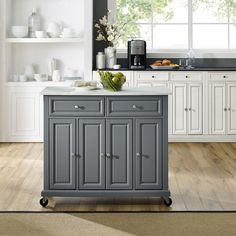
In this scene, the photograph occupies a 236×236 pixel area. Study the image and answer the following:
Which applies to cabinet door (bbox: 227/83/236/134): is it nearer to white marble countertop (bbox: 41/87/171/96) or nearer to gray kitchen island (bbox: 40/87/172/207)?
white marble countertop (bbox: 41/87/171/96)

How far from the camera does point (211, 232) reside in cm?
415

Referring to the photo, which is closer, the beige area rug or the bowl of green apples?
the beige area rug

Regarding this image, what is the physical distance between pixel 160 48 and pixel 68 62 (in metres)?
1.20

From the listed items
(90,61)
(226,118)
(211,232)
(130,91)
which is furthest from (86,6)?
(211,232)

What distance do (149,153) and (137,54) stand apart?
3304 mm

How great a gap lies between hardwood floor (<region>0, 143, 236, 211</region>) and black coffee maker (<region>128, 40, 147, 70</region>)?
1.06m

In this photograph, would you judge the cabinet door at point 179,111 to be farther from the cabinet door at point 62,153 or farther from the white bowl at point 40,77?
the cabinet door at point 62,153

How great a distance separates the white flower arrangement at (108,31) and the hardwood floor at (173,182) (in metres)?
1.52

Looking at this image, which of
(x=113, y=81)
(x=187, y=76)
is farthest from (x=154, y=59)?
(x=113, y=81)

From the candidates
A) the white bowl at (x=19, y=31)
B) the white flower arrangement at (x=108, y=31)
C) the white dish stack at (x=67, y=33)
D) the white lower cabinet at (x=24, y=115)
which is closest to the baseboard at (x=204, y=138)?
the white flower arrangement at (x=108, y=31)

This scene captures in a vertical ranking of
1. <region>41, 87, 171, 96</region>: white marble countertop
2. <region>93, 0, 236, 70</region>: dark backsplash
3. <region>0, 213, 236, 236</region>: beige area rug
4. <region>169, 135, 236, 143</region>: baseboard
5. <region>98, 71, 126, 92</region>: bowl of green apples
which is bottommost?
<region>0, 213, 236, 236</region>: beige area rug

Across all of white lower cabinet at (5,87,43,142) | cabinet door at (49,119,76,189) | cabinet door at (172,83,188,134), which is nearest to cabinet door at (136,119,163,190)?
cabinet door at (49,119,76,189)

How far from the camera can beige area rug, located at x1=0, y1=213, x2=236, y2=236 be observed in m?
4.17

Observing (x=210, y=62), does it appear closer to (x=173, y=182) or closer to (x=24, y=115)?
(x=24, y=115)
